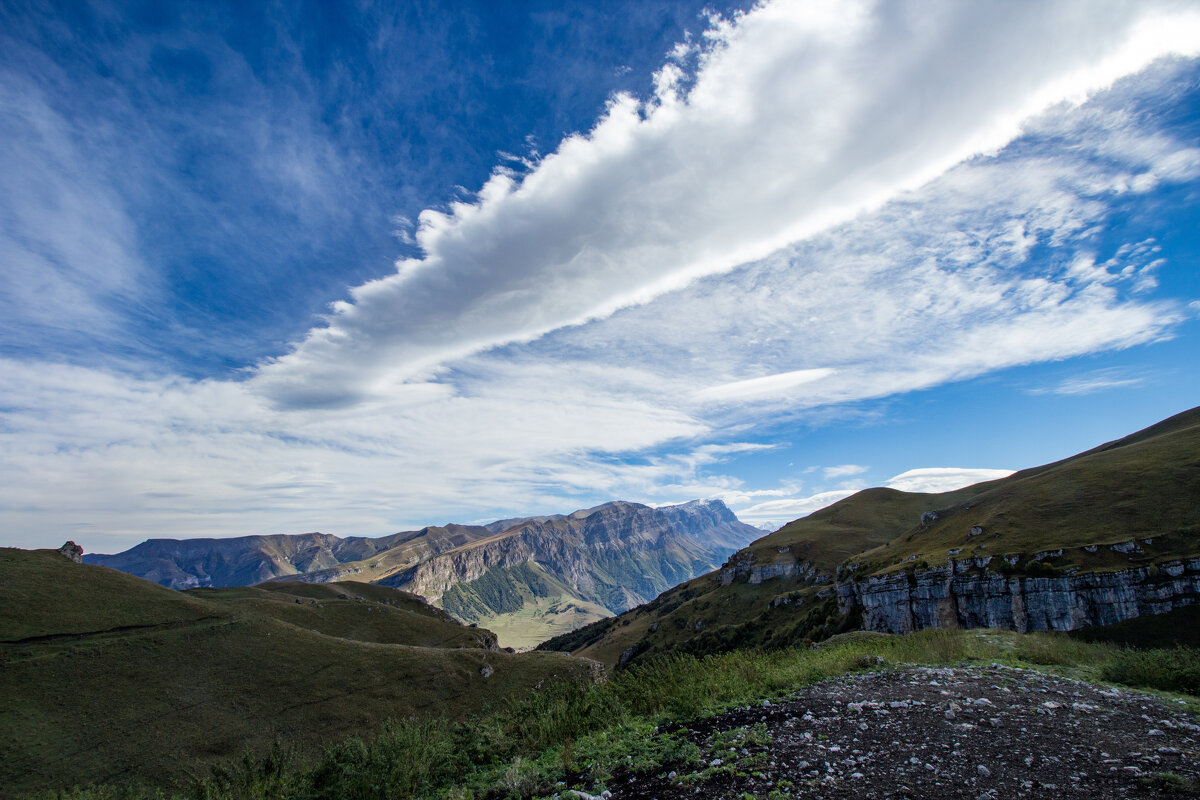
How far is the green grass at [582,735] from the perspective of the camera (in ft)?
34.9

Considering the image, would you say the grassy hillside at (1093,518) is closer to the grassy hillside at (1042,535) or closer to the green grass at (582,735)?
the grassy hillside at (1042,535)

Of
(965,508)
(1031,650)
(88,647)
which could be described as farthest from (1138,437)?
(88,647)

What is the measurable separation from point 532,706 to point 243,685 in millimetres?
92819

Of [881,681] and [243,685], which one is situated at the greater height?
[881,681]

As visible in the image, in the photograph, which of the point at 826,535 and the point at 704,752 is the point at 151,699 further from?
the point at 826,535

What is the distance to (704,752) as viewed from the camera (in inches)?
396

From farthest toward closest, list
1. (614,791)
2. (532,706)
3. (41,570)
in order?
(41,570)
(532,706)
(614,791)

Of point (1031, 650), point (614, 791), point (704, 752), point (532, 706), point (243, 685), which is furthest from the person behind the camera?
point (243, 685)

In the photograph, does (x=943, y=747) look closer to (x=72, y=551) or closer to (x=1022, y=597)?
(x=1022, y=597)

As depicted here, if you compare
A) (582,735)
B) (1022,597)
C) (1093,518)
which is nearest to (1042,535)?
(1093,518)

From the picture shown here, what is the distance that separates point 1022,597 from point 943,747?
85.2m

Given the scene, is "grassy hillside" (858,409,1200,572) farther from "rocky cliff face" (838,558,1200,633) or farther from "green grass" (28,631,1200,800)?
"green grass" (28,631,1200,800)

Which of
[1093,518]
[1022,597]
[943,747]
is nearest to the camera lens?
[943,747]

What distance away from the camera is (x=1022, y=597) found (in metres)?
70.8
